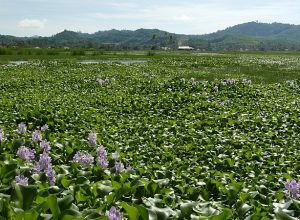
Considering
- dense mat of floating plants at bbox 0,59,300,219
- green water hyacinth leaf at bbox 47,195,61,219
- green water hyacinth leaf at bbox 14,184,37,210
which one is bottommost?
dense mat of floating plants at bbox 0,59,300,219

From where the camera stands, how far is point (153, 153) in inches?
279

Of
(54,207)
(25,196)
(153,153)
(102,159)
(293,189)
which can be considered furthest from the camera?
(153,153)

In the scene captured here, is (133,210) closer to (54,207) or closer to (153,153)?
(54,207)

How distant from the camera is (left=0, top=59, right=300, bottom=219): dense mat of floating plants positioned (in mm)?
2924

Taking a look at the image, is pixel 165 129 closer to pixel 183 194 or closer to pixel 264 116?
pixel 264 116

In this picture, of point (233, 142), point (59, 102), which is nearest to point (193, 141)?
point (233, 142)

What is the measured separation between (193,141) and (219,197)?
392 centimetres

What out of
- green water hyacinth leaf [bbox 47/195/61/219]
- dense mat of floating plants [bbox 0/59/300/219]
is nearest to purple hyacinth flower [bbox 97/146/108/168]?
dense mat of floating plants [bbox 0/59/300/219]

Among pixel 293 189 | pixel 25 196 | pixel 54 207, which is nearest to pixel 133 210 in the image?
pixel 54 207

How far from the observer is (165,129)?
361 inches

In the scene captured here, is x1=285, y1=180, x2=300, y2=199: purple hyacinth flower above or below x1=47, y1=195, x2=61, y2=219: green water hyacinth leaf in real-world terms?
below

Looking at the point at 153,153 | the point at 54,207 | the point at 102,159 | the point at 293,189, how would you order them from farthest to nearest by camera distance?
1. the point at 153,153
2. the point at 102,159
3. the point at 293,189
4. the point at 54,207

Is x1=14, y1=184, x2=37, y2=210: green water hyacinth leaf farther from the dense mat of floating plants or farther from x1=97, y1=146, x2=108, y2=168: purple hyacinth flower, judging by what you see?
x1=97, y1=146, x2=108, y2=168: purple hyacinth flower

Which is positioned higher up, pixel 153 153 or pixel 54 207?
pixel 54 207
